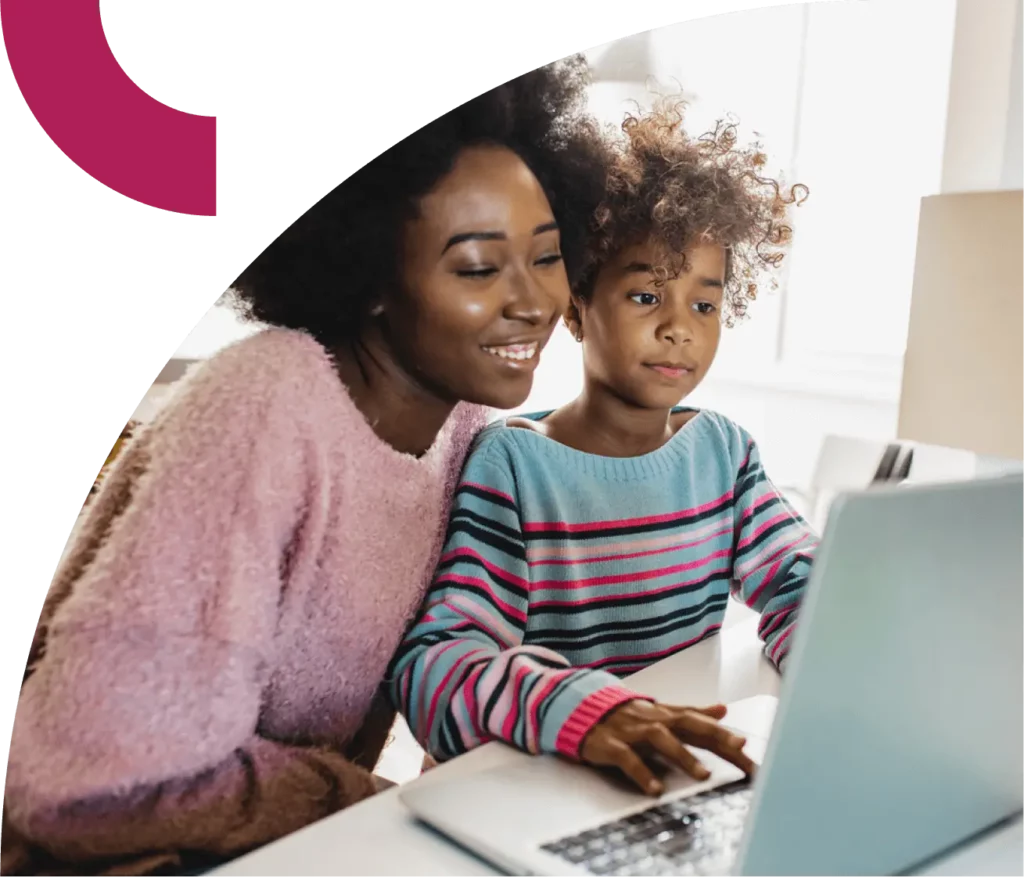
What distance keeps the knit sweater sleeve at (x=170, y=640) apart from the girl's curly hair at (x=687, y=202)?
0.90ft

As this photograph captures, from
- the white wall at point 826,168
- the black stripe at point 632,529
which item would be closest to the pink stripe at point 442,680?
the black stripe at point 632,529

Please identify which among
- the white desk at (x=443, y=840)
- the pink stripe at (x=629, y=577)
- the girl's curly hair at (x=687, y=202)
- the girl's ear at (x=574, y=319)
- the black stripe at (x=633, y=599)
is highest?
the girl's curly hair at (x=687, y=202)

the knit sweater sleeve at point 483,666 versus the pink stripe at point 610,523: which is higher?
the pink stripe at point 610,523

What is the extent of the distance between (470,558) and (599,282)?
221mm

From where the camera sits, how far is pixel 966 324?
0.84 metres

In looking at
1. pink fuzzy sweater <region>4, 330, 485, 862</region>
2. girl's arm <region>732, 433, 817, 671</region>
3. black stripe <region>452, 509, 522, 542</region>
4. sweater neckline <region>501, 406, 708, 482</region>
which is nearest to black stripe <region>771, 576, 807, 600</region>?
girl's arm <region>732, 433, 817, 671</region>

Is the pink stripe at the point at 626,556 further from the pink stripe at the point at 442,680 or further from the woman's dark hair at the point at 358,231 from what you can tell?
the woman's dark hair at the point at 358,231

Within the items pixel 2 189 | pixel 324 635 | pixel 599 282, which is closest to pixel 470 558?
pixel 324 635

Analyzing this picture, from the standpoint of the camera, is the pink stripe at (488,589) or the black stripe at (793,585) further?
the black stripe at (793,585)

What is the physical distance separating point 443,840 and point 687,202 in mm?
466

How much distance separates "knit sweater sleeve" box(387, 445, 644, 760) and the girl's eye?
160 mm

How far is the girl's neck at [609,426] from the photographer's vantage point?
743mm

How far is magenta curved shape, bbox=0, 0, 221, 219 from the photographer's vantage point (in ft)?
1.88

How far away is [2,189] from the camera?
22.8 inches
